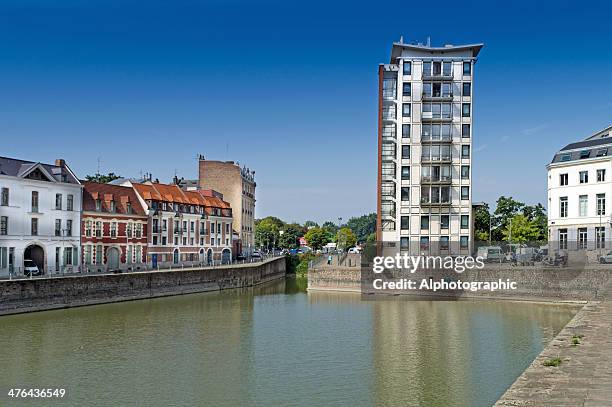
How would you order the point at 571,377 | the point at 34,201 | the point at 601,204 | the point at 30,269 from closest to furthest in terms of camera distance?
the point at 571,377, the point at 30,269, the point at 34,201, the point at 601,204

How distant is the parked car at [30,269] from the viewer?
45.5 m

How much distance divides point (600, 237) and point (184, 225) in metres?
A: 42.9

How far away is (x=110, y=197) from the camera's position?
192 ft

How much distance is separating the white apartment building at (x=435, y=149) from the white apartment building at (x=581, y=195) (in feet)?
25.9

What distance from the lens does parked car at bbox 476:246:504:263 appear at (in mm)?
53344

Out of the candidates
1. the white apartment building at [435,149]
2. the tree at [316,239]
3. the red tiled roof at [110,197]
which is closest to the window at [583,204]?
the white apartment building at [435,149]

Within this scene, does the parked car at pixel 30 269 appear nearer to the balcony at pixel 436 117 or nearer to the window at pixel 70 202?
the window at pixel 70 202

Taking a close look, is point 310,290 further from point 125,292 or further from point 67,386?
point 67,386

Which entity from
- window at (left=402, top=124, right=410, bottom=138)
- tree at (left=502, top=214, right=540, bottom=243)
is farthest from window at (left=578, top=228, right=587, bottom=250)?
tree at (left=502, top=214, right=540, bottom=243)

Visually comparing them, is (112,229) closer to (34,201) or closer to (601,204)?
(34,201)

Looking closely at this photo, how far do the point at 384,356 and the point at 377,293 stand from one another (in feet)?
90.0

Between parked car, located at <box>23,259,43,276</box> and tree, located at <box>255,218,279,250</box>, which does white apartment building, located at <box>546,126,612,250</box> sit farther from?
tree, located at <box>255,218,279,250</box>

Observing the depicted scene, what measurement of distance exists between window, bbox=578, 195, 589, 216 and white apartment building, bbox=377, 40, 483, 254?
979cm

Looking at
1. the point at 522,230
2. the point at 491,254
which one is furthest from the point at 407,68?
the point at 522,230
